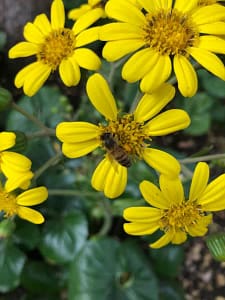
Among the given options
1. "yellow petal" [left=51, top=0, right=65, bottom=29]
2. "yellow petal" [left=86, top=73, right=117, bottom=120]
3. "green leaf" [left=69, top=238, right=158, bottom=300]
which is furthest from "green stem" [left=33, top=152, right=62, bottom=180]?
"green leaf" [left=69, top=238, right=158, bottom=300]

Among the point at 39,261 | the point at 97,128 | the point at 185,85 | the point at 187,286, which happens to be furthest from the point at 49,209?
the point at 185,85

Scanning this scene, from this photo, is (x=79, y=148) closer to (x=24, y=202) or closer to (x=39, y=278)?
(x=24, y=202)

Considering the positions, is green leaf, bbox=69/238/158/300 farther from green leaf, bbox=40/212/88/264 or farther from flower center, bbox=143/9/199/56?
flower center, bbox=143/9/199/56

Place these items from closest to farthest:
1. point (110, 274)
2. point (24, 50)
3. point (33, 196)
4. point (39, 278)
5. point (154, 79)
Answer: point (154, 79)
point (33, 196)
point (24, 50)
point (110, 274)
point (39, 278)

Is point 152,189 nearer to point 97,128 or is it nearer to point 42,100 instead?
point 97,128

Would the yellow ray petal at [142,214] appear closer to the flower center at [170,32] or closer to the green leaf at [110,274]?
the flower center at [170,32]

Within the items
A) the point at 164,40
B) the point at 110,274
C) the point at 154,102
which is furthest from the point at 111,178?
the point at 110,274
